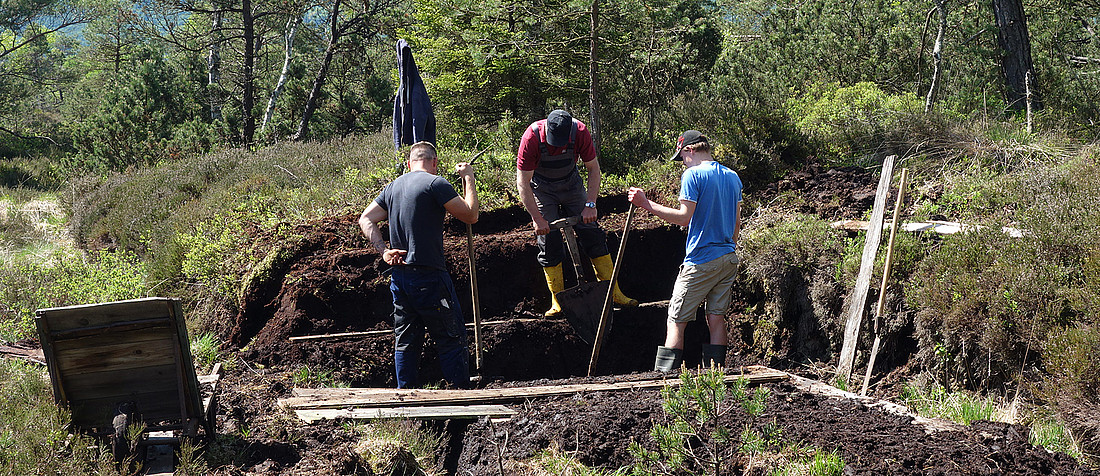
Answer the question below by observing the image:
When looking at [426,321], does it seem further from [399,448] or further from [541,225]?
[541,225]

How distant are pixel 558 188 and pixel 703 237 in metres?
1.84

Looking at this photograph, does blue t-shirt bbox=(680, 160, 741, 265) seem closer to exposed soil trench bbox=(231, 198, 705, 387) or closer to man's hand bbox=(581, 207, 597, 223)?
man's hand bbox=(581, 207, 597, 223)

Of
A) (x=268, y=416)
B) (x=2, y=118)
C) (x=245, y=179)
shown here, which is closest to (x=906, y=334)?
(x=268, y=416)

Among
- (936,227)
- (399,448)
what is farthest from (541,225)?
(936,227)

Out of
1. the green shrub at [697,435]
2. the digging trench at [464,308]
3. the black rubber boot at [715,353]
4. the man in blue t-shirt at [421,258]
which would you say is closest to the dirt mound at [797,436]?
the green shrub at [697,435]

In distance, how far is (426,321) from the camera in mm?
5578

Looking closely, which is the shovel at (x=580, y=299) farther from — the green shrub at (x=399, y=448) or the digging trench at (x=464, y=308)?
the green shrub at (x=399, y=448)

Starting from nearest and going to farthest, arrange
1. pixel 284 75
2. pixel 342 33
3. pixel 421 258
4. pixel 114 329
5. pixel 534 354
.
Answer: pixel 114 329, pixel 421 258, pixel 534 354, pixel 284 75, pixel 342 33

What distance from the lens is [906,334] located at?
5.67m

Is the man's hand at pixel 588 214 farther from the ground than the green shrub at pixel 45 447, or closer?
farther from the ground

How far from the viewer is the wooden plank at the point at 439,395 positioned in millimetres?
5105

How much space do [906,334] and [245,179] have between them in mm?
10107

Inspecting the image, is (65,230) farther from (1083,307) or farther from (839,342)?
(1083,307)

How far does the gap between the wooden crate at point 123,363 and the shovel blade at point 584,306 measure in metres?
3.15
